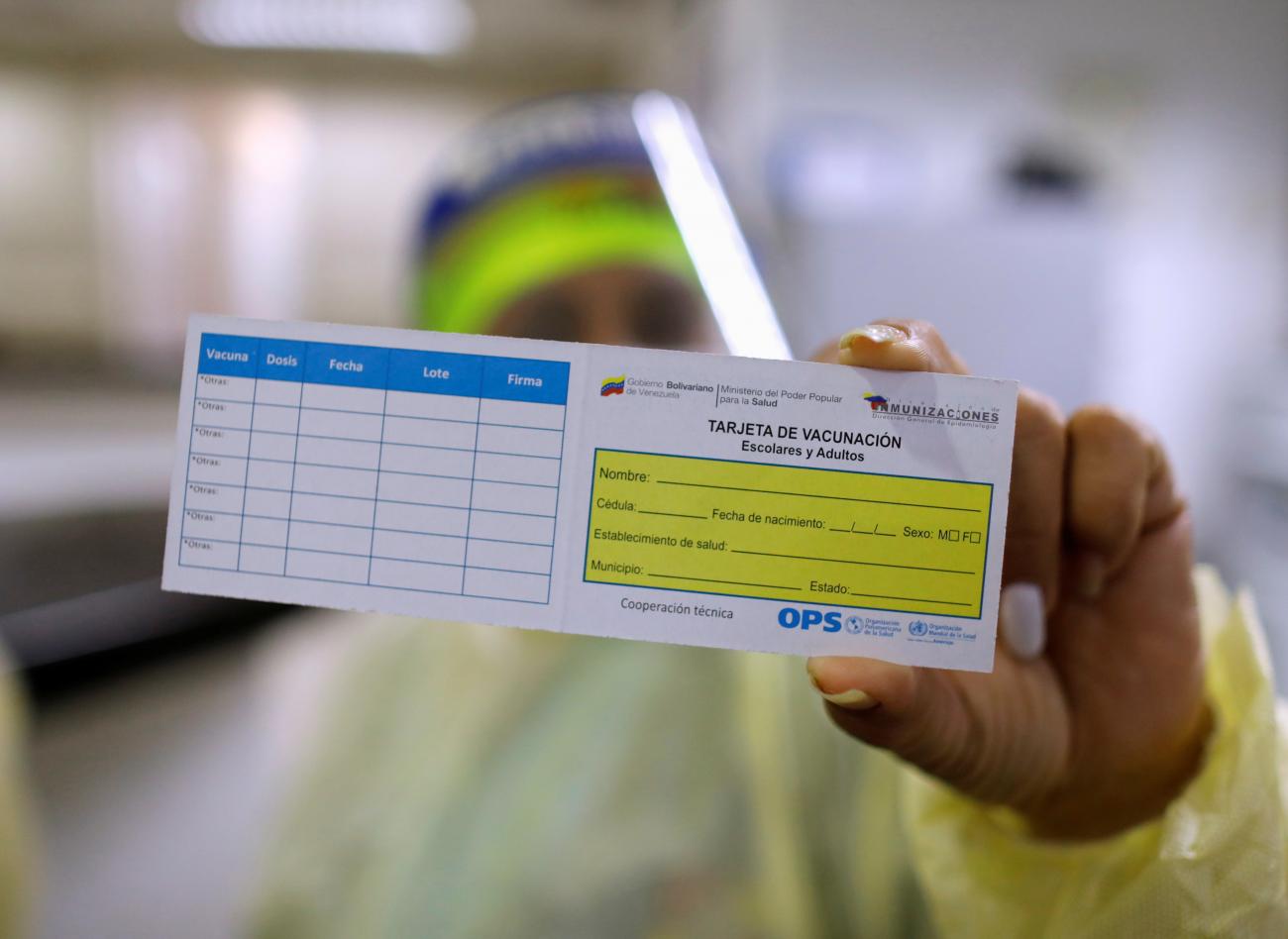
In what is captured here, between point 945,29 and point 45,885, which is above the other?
point 945,29

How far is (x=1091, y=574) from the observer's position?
1.31ft

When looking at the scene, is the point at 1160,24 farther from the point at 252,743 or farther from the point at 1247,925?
the point at 252,743

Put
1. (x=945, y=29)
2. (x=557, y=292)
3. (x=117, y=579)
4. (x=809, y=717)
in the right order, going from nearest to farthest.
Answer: (x=809, y=717) < (x=557, y=292) < (x=117, y=579) < (x=945, y=29)

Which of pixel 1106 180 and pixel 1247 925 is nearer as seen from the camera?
pixel 1247 925

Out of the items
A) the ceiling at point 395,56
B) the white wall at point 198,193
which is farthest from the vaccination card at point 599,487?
the white wall at point 198,193

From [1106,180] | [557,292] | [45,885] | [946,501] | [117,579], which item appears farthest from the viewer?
[1106,180]

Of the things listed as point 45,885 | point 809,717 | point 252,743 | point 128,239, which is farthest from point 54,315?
point 809,717

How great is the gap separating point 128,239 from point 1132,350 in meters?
3.80

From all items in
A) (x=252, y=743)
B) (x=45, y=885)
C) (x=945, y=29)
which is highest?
(x=945, y=29)

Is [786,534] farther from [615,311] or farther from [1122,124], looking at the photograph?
[1122,124]

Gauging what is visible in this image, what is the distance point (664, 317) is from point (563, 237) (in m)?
0.14

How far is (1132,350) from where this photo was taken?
8.65 feet

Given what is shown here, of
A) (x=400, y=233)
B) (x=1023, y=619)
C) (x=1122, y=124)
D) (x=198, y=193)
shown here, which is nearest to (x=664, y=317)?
(x=1023, y=619)

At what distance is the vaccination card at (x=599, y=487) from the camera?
323 millimetres
